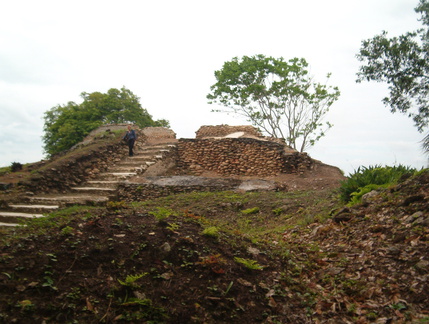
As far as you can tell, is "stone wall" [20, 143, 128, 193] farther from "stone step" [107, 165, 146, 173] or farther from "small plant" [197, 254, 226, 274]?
"small plant" [197, 254, 226, 274]

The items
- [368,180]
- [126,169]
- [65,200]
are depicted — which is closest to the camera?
[368,180]

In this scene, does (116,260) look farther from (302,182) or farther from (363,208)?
(302,182)

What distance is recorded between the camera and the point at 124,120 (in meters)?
25.7

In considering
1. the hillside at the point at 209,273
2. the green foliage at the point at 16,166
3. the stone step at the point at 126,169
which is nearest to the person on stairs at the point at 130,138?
the stone step at the point at 126,169

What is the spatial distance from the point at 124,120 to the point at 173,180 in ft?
51.2

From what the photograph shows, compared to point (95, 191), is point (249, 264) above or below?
below

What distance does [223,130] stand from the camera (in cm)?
1966

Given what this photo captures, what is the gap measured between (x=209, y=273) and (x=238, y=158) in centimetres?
1199

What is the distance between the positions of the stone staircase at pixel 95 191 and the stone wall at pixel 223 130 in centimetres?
387

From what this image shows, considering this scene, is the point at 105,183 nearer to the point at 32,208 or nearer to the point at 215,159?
the point at 32,208

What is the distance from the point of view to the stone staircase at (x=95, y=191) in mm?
8547

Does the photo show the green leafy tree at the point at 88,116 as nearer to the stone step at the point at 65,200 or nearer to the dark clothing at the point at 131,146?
the dark clothing at the point at 131,146

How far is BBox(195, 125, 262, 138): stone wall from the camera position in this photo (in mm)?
19031

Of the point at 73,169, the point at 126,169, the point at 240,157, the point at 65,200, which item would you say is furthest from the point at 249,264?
the point at 240,157
